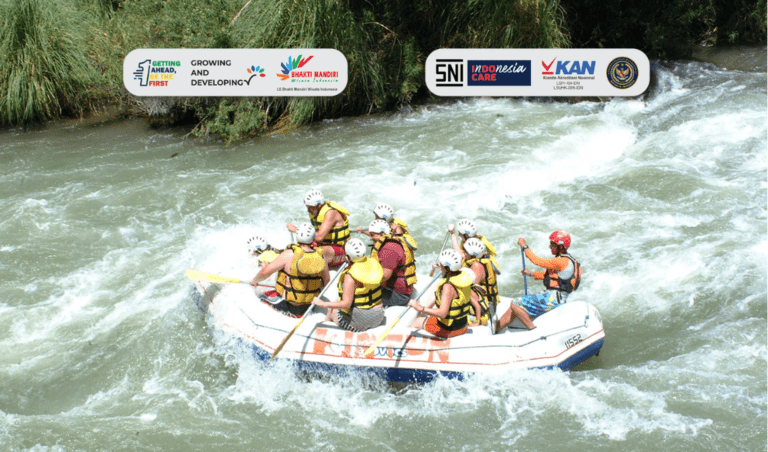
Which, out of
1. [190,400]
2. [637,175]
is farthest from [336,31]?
[190,400]

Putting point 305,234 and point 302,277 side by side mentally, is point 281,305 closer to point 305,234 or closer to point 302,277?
point 302,277

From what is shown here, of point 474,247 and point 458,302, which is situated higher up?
point 474,247

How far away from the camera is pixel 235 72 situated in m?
11.1

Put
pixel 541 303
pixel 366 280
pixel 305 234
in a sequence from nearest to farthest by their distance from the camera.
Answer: pixel 366 280 < pixel 305 234 < pixel 541 303

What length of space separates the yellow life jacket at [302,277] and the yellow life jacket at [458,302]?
108 centimetres

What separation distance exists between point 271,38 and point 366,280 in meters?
7.28

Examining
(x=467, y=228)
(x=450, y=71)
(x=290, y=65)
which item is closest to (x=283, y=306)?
(x=467, y=228)

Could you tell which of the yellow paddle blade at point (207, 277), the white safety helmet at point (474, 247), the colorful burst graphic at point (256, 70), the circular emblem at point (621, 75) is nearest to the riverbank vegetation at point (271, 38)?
the colorful burst graphic at point (256, 70)

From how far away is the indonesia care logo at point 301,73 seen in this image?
11195 millimetres

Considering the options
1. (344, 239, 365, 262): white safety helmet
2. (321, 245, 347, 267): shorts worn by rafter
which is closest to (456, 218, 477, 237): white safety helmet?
(344, 239, 365, 262): white safety helmet

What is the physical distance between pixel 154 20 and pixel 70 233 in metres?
5.57

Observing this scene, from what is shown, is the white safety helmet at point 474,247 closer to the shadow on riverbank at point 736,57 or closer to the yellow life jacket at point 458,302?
the yellow life jacket at point 458,302

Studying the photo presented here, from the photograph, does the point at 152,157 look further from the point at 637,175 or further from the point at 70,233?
the point at 637,175

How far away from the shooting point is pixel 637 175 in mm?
9031
